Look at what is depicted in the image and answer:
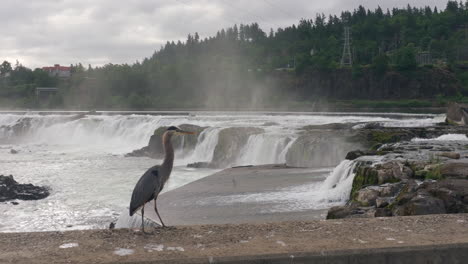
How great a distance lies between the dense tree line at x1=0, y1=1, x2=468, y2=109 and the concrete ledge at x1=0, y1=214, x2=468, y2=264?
257ft

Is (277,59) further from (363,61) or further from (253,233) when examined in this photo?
(253,233)

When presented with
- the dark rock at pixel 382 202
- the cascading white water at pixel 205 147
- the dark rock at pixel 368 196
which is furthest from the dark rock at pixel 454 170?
the cascading white water at pixel 205 147

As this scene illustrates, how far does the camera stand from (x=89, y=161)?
106ft

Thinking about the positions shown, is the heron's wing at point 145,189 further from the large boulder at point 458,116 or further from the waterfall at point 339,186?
the large boulder at point 458,116

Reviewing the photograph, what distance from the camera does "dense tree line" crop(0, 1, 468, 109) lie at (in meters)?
90.1

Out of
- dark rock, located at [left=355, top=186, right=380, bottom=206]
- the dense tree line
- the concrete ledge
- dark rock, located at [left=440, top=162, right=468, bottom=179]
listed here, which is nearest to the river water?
dark rock, located at [left=440, top=162, right=468, bottom=179]

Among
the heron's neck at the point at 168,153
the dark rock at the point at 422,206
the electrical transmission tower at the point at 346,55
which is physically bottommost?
the dark rock at the point at 422,206

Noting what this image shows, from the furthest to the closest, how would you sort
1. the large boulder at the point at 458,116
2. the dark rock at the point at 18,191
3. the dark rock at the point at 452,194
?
1. the large boulder at the point at 458,116
2. the dark rock at the point at 18,191
3. the dark rock at the point at 452,194

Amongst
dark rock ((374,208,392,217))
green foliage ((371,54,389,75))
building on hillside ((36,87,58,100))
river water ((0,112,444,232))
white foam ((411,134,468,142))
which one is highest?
green foliage ((371,54,389,75))

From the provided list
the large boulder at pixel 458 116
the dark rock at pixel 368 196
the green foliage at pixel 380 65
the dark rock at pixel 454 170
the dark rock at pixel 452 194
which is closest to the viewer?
the dark rock at pixel 452 194

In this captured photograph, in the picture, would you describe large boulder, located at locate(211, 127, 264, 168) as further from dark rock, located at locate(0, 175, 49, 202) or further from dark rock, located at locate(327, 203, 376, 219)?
dark rock, located at locate(327, 203, 376, 219)

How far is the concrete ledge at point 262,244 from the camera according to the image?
15.8ft

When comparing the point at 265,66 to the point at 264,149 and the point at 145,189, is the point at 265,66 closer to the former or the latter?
the point at 264,149

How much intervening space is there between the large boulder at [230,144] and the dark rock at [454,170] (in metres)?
15.6
